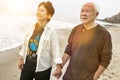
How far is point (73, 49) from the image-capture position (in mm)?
2688

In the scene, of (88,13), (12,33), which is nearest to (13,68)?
(88,13)

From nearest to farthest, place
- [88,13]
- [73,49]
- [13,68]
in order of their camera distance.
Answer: [88,13] → [73,49] → [13,68]

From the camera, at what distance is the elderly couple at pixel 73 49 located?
2549 mm

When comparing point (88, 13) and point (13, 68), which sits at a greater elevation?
point (88, 13)

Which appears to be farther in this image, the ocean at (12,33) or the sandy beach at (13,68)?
the ocean at (12,33)

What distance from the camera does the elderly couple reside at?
255cm

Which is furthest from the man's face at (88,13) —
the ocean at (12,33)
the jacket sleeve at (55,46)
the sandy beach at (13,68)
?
the sandy beach at (13,68)

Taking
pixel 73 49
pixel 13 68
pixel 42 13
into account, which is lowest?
pixel 13 68

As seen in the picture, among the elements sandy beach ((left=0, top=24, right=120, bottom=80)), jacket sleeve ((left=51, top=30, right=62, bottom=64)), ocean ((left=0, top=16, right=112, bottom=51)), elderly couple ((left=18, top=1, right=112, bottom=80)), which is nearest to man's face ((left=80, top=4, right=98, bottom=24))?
elderly couple ((left=18, top=1, right=112, bottom=80))

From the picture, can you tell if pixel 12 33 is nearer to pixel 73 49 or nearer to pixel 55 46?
pixel 55 46

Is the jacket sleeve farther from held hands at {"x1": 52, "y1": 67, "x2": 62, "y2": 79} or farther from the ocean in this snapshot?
the ocean

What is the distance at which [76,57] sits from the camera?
2.63 metres

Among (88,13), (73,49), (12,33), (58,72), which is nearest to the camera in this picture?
(88,13)

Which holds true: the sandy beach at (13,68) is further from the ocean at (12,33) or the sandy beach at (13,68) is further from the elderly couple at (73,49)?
the elderly couple at (73,49)
